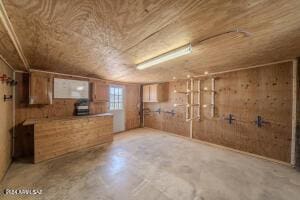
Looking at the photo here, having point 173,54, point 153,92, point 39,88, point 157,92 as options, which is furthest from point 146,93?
point 173,54

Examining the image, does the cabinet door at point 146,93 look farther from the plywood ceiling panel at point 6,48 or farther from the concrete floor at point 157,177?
the plywood ceiling panel at point 6,48

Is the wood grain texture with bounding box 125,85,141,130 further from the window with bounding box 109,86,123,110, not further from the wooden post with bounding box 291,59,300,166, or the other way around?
the wooden post with bounding box 291,59,300,166

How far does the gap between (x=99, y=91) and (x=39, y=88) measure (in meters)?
1.71

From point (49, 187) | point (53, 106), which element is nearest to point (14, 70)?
point (53, 106)

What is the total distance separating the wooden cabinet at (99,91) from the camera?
4.57 meters

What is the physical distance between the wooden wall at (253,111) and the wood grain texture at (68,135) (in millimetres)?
3284

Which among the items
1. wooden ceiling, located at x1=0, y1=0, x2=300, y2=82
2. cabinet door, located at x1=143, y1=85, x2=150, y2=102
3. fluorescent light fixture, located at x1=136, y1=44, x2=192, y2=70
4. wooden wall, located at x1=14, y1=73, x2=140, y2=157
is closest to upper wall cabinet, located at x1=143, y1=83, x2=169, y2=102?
cabinet door, located at x1=143, y1=85, x2=150, y2=102

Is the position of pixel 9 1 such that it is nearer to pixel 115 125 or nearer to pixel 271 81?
pixel 271 81

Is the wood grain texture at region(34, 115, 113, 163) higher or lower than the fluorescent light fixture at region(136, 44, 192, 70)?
lower

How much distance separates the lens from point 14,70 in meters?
3.20

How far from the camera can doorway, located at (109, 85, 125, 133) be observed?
18.2ft

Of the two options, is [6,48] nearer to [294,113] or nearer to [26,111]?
[26,111]

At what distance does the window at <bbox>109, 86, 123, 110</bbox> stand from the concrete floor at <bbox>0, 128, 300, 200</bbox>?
2.38 meters

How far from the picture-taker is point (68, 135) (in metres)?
3.40
